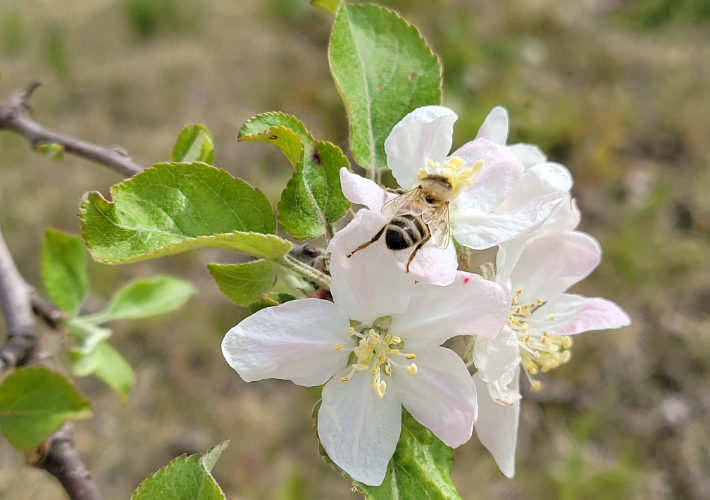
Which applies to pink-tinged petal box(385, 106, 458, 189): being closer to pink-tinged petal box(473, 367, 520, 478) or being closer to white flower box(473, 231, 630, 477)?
white flower box(473, 231, 630, 477)

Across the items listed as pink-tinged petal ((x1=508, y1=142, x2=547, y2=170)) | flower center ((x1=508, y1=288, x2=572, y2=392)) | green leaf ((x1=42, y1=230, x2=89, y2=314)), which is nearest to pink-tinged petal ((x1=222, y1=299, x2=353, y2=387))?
flower center ((x1=508, y1=288, x2=572, y2=392))

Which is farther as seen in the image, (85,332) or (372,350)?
(85,332)

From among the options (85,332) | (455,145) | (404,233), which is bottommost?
(455,145)

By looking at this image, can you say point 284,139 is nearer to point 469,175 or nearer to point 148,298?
point 469,175

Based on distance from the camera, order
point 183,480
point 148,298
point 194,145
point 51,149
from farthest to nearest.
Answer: point 148,298
point 51,149
point 194,145
point 183,480

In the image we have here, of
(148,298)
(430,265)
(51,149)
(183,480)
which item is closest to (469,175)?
(430,265)

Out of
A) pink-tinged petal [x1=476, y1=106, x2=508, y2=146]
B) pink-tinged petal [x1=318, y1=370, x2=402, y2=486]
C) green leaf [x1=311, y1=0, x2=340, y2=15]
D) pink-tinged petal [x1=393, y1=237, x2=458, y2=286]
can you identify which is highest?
green leaf [x1=311, y1=0, x2=340, y2=15]

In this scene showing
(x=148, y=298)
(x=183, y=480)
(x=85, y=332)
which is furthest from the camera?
(x=148, y=298)
